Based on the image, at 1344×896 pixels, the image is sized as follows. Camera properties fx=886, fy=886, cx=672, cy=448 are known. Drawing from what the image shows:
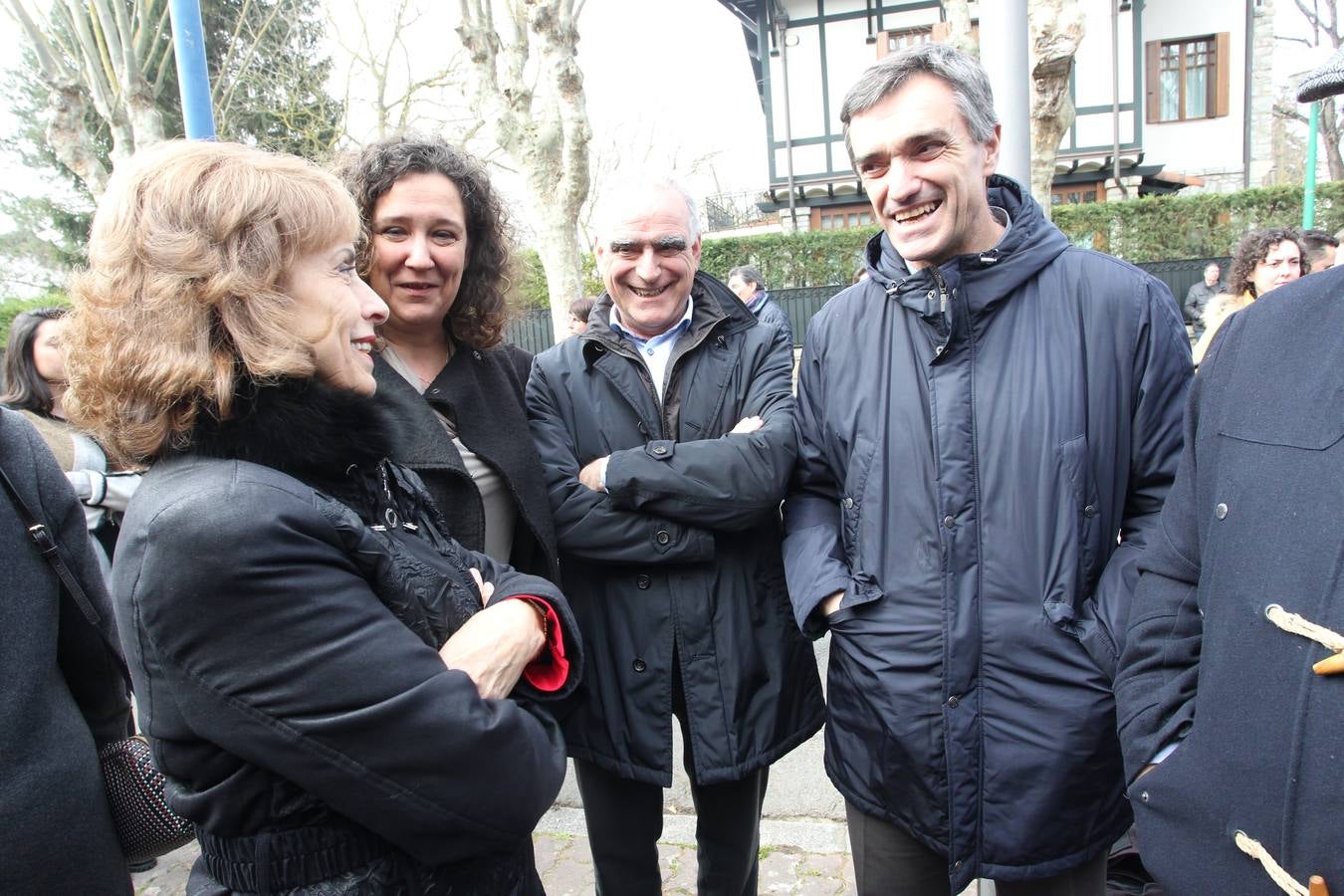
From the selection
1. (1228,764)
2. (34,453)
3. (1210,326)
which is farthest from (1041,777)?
(1210,326)

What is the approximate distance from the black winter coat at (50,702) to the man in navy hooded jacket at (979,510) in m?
1.46

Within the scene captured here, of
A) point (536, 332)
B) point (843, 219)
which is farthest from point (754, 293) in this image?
point (843, 219)

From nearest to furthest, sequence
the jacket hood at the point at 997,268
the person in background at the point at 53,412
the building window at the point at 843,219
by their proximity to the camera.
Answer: the jacket hood at the point at 997,268
the person in background at the point at 53,412
the building window at the point at 843,219

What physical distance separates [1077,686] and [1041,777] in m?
0.20

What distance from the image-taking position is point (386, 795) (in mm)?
1245

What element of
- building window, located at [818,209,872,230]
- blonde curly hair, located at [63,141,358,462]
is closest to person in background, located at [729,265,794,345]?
blonde curly hair, located at [63,141,358,462]

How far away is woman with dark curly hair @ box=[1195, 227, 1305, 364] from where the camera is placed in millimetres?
4828

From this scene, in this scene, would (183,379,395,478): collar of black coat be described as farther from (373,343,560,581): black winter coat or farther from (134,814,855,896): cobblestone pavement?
(134,814,855,896): cobblestone pavement

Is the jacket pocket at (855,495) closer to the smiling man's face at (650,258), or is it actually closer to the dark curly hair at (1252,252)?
the smiling man's face at (650,258)

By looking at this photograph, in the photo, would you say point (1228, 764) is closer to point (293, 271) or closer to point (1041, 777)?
point (1041, 777)

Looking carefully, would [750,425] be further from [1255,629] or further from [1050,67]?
[1050,67]

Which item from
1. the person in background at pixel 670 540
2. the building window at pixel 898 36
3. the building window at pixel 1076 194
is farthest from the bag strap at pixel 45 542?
the building window at pixel 1076 194

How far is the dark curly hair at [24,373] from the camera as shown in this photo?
404 centimetres

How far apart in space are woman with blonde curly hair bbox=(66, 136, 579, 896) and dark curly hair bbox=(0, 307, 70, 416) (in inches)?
134
